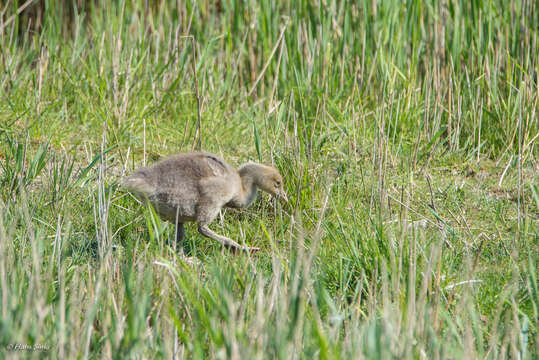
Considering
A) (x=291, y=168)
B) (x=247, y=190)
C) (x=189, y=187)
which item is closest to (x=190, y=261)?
(x=189, y=187)

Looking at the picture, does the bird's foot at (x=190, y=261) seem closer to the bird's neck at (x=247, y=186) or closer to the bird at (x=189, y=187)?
the bird at (x=189, y=187)

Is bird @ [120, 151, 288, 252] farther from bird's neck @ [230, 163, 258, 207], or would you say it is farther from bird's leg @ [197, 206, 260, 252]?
bird's neck @ [230, 163, 258, 207]

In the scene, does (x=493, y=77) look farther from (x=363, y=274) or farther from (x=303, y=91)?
(x=363, y=274)

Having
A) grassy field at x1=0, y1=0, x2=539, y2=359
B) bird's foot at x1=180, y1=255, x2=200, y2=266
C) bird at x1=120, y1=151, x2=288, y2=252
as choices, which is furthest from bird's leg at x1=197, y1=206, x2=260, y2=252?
bird's foot at x1=180, y1=255, x2=200, y2=266

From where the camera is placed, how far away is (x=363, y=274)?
3.50 meters

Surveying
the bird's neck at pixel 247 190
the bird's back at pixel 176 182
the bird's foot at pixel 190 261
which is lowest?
the bird's foot at pixel 190 261

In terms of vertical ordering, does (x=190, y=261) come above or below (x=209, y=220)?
below

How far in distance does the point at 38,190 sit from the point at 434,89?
150 inches

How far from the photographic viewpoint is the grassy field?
3.09m

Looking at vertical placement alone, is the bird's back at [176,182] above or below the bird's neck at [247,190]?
above

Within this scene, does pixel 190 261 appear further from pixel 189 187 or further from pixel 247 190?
pixel 247 190

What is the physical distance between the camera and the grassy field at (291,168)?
309 cm

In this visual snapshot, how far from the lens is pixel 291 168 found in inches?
196

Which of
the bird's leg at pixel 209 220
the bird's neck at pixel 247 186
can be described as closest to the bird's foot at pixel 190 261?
the bird's leg at pixel 209 220
